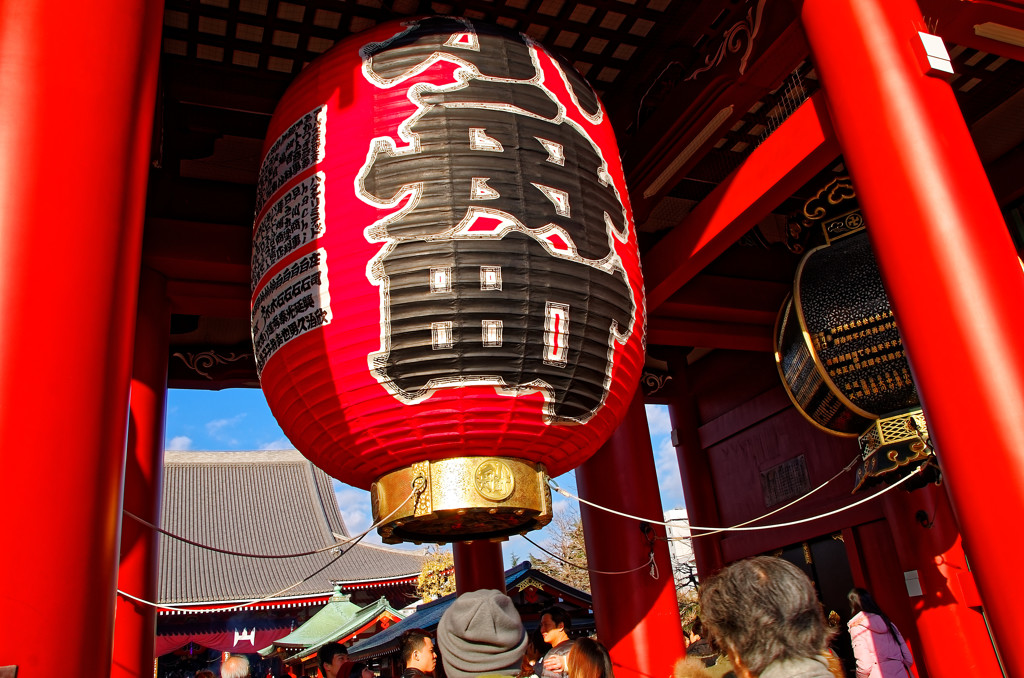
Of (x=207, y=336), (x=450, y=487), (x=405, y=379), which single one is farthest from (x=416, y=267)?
(x=207, y=336)

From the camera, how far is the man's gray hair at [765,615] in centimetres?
133

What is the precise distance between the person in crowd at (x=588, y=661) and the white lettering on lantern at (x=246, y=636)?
55.4 feet

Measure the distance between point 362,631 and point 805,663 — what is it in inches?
636

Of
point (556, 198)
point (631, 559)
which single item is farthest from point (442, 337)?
point (631, 559)

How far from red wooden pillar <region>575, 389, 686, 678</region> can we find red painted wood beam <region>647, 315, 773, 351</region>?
53cm

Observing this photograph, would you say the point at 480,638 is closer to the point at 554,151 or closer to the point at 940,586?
the point at 554,151

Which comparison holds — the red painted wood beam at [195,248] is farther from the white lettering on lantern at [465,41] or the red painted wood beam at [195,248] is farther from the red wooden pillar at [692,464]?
the red wooden pillar at [692,464]

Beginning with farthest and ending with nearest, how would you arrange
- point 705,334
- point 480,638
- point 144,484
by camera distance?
point 705,334 → point 144,484 → point 480,638

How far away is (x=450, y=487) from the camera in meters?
2.41

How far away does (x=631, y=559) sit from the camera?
521cm

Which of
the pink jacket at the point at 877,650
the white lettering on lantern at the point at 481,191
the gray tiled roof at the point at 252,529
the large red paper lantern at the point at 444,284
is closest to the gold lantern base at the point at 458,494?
the large red paper lantern at the point at 444,284

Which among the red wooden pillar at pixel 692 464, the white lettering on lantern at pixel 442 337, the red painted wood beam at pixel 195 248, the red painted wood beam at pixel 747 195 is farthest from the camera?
the red wooden pillar at pixel 692 464

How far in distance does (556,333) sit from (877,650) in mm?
3352

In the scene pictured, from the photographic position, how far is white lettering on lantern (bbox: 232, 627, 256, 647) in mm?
16781
